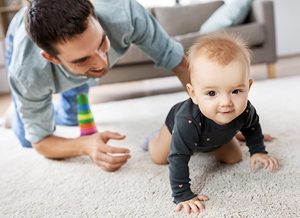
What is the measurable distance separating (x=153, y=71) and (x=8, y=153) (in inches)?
52.2

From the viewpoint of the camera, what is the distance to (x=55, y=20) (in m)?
0.87

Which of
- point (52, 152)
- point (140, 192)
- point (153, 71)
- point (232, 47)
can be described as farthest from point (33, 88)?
point (153, 71)

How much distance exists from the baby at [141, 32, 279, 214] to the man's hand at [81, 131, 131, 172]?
0.19 m

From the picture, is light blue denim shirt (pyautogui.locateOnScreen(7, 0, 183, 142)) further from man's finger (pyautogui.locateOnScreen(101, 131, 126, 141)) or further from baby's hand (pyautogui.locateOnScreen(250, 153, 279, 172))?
baby's hand (pyautogui.locateOnScreen(250, 153, 279, 172))

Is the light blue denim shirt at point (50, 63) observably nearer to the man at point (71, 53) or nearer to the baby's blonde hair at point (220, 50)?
the man at point (71, 53)

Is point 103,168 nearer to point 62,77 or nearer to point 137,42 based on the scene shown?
point 62,77

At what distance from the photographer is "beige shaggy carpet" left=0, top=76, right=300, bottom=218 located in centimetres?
75

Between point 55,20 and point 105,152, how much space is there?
17.5 inches

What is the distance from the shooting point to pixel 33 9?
2.97ft

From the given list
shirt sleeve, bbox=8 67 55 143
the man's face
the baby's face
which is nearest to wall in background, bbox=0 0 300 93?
shirt sleeve, bbox=8 67 55 143

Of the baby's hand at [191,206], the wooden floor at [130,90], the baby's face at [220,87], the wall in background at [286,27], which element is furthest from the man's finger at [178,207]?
the wall in background at [286,27]

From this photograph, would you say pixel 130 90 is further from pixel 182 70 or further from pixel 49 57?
pixel 49 57

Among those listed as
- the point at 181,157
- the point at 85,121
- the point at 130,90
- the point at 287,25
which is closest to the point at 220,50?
the point at 181,157

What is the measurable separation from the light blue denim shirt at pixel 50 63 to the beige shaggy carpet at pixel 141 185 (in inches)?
7.3
